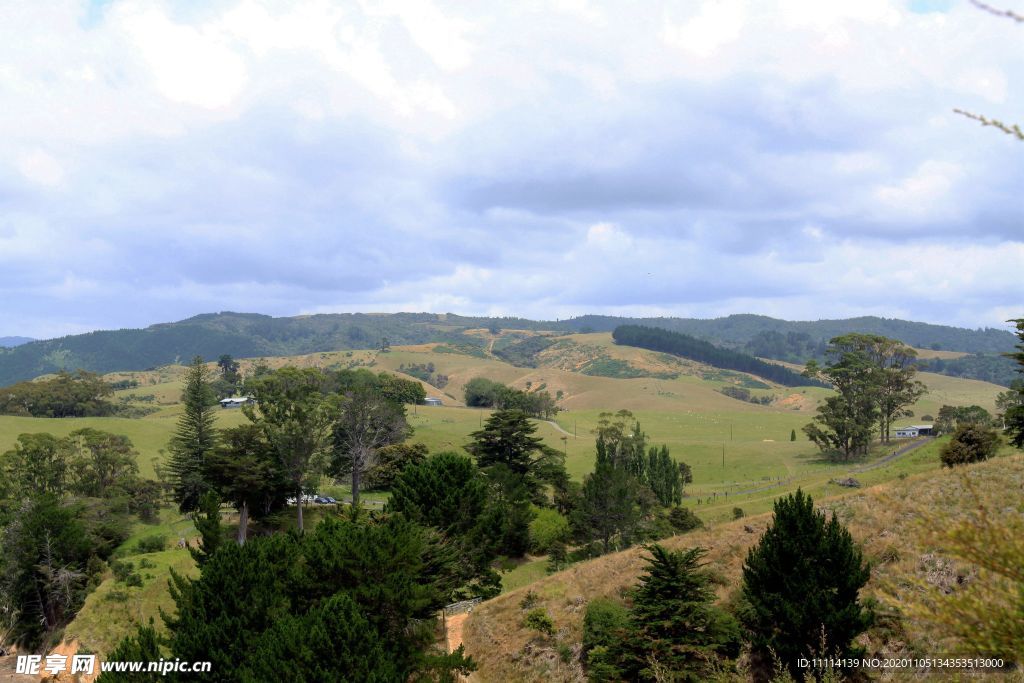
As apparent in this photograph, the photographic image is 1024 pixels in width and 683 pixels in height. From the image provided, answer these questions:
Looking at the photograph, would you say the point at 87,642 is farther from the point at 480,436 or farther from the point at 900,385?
the point at 900,385

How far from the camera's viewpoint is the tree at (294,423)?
63344 mm

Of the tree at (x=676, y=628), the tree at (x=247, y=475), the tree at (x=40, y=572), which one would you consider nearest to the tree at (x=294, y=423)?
the tree at (x=247, y=475)

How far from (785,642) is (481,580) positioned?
21.4m

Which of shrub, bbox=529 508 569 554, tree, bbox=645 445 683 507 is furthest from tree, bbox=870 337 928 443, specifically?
shrub, bbox=529 508 569 554

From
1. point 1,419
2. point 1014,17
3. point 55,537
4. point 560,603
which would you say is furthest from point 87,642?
point 1,419

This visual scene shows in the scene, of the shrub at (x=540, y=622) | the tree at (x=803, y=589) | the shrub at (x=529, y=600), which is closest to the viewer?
the tree at (x=803, y=589)

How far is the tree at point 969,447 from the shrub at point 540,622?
1057 inches

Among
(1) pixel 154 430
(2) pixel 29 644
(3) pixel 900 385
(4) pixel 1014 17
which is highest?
(4) pixel 1014 17

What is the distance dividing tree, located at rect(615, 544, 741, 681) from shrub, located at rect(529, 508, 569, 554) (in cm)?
3237

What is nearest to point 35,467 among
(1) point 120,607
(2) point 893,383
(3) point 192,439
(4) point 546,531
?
(3) point 192,439

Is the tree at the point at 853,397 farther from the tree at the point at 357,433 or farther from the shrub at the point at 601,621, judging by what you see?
the shrub at the point at 601,621

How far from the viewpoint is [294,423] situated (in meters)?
64.8

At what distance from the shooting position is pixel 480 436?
70750 millimetres

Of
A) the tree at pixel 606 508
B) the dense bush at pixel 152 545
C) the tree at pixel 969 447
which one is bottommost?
the dense bush at pixel 152 545
